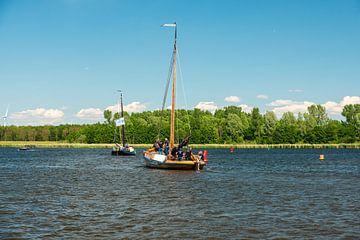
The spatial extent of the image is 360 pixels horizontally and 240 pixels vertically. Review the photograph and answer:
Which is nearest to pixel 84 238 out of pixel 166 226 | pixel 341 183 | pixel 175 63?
pixel 166 226

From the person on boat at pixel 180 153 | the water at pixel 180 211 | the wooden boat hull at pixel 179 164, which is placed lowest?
the water at pixel 180 211

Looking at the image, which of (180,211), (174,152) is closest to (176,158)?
(174,152)

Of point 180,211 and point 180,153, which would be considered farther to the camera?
point 180,153

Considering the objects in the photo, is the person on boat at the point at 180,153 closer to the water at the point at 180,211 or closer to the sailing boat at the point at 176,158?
the sailing boat at the point at 176,158

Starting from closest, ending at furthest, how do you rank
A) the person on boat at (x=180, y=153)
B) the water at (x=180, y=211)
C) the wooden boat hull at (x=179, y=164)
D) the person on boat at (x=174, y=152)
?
the water at (x=180, y=211), the wooden boat hull at (x=179, y=164), the person on boat at (x=180, y=153), the person on boat at (x=174, y=152)

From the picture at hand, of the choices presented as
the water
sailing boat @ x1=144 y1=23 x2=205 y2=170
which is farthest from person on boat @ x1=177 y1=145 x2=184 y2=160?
the water

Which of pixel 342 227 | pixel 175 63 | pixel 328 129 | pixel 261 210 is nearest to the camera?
pixel 342 227

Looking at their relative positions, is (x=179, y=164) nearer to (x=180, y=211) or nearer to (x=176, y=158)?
(x=176, y=158)

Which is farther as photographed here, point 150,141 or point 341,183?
point 150,141

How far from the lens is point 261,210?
26016 mm

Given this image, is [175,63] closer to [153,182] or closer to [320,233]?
[153,182]

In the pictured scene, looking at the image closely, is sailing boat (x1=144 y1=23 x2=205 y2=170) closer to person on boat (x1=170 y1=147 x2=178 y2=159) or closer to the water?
person on boat (x1=170 y1=147 x2=178 y2=159)

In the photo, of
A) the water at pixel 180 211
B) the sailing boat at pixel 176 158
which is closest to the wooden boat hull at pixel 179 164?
the sailing boat at pixel 176 158

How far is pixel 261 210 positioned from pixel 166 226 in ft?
21.5
